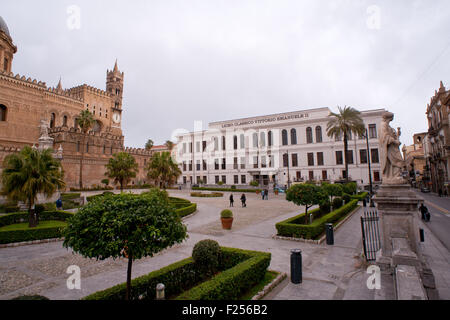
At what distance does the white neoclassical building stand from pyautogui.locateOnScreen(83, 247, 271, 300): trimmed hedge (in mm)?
39497

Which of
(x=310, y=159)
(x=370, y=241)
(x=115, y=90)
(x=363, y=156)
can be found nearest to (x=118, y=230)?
(x=370, y=241)

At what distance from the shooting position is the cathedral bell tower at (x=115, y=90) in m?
70.8

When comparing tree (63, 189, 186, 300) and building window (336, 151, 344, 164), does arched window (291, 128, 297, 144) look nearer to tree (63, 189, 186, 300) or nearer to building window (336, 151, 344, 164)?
building window (336, 151, 344, 164)

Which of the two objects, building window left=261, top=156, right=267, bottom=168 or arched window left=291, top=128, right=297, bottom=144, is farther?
building window left=261, top=156, right=267, bottom=168

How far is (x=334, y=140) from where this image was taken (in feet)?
149

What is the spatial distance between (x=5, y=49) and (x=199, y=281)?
2475 inches

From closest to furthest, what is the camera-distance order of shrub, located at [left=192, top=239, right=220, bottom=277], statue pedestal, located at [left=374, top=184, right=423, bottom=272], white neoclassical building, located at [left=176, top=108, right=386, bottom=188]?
statue pedestal, located at [left=374, top=184, right=423, bottom=272] < shrub, located at [left=192, top=239, right=220, bottom=277] < white neoclassical building, located at [left=176, top=108, right=386, bottom=188]

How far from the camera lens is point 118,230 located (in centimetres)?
433

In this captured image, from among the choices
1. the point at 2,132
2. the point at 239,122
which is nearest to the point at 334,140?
the point at 239,122

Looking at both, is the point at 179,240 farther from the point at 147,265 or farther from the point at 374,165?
the point at 374,165

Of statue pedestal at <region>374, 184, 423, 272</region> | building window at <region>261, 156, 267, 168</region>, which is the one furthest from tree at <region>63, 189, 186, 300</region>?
building window at <region>261, 156, 267, 168</region>

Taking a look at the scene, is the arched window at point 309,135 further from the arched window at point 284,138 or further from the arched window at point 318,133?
the arched window at point 284,138

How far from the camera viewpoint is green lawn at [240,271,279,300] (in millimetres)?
5796
